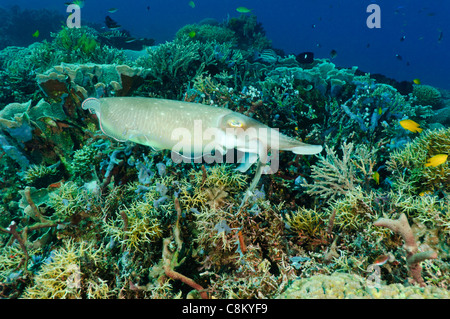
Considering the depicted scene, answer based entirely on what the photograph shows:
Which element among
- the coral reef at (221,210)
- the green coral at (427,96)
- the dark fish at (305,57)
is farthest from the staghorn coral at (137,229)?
the green coral at (427,96)

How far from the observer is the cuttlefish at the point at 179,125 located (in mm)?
2369

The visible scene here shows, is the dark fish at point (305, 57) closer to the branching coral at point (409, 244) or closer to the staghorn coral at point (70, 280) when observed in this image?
the branching coral at point (409, 244)

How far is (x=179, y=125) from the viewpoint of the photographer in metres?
2.54

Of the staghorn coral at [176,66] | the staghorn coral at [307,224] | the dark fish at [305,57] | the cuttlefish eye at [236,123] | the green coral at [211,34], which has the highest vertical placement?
the green coral at [211,34]

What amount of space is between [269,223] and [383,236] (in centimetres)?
111

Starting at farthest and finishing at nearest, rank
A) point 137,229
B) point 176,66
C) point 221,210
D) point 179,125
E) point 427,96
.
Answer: point 427,96, point 176,66, point 179,125, point 221,210, point 137,229

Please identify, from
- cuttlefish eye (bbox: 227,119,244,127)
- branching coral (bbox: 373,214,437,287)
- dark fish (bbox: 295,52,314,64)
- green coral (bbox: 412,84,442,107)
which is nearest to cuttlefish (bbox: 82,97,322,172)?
cuttlefish eye (bbox: 227,119,244,127)

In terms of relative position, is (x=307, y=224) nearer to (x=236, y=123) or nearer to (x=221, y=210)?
(x=221, y=210)

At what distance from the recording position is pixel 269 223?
98.1 inches

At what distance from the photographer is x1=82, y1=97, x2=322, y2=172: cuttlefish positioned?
2.37m

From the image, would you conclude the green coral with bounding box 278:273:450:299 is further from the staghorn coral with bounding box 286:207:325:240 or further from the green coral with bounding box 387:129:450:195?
the green coral with bounding box 387:129:450:195

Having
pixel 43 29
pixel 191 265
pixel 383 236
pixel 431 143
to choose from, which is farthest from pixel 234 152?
pixel 43 29

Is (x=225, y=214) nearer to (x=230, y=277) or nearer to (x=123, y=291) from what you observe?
(x=230, y=277)

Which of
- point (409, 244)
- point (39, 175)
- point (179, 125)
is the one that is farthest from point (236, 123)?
point (39, 175)
